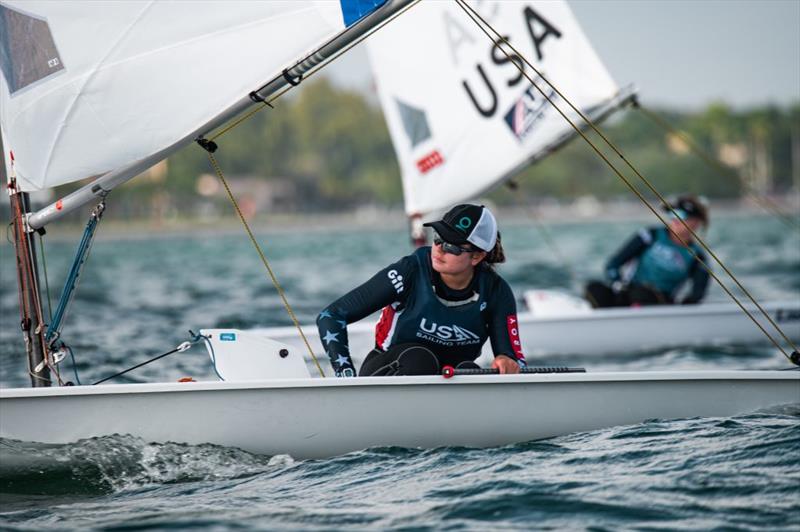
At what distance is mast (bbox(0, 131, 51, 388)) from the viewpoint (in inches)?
190

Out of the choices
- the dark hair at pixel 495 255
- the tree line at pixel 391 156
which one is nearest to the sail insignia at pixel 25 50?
the dark hair at pixel 495 255

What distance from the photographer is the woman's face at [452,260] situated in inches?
171

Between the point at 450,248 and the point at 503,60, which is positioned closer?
the point at 450,248

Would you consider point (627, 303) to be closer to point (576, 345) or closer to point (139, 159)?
point (576, 345)

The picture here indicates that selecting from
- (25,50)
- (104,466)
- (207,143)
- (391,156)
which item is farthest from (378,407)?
(391,156)

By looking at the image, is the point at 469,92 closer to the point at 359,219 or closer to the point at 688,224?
the point at 688,224

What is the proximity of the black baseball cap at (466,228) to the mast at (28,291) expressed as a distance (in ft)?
5.93

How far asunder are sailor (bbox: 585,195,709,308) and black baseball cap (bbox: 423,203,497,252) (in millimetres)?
4140

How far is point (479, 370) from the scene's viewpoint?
14.2ft

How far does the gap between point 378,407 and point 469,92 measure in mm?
4388

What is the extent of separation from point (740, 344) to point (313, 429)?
4.83 metres

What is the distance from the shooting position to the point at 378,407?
4.29 metres

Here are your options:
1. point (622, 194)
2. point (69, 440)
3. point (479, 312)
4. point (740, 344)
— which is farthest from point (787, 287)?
point (622, 194)

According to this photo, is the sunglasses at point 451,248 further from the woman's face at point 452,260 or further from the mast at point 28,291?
the mast at point 28,291
